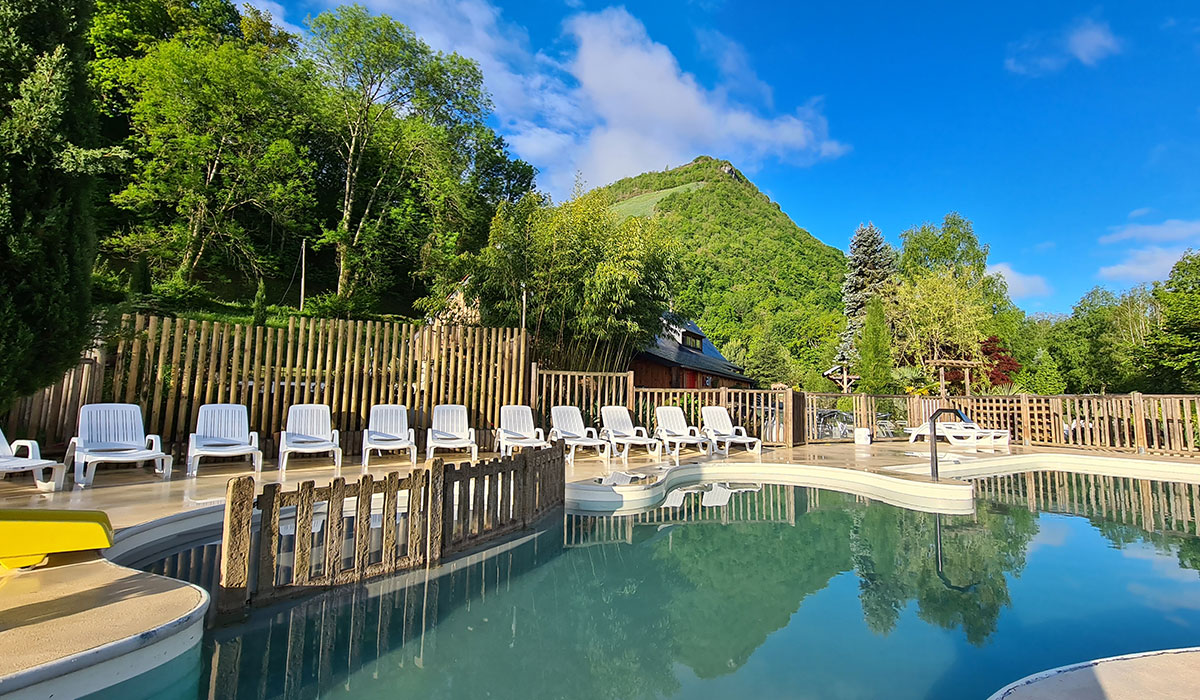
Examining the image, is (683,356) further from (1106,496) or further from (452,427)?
(1106,496)

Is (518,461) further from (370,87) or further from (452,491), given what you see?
(370,87)

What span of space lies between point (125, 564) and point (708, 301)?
35236mm

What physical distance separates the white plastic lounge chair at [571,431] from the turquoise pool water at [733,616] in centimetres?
250

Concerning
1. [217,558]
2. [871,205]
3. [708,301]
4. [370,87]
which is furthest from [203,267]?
[871,205]

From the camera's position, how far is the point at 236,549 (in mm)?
3027

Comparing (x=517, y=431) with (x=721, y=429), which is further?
(x=721, y=429)

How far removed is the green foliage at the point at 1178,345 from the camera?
1561 centimetres

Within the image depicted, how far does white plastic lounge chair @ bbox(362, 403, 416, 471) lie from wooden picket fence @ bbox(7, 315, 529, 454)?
71 cm

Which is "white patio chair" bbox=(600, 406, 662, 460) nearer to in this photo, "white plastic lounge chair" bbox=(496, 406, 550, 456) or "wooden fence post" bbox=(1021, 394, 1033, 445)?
"white plastic lounge chair" bbox=(496, 406, 550, 456)

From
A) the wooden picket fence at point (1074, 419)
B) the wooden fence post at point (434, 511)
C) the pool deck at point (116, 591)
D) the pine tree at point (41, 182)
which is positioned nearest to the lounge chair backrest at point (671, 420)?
the pool deck at point (116, 591)

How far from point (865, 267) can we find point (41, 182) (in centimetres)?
3052

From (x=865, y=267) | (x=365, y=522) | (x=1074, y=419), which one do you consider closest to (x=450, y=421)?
(x=365, y=522)

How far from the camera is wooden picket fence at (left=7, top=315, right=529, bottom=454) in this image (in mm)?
6539

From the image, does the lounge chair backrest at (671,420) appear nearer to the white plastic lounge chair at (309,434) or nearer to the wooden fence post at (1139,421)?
the white plastic lounge chair at (309,434)
